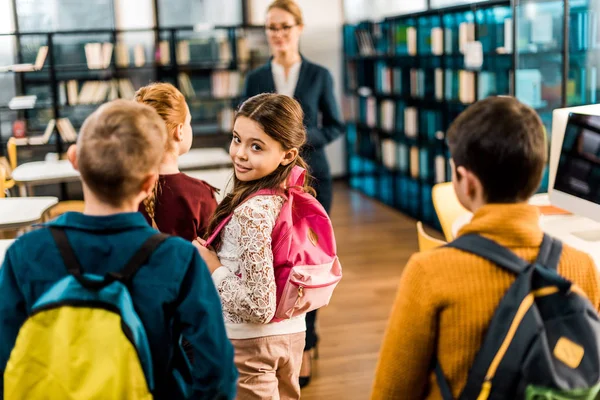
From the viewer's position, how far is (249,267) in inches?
68.2

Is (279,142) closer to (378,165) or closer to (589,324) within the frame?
(589,324)

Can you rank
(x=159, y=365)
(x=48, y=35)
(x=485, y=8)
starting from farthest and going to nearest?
(x=48, y=35) < (x=485, y=8) < (x=159, y=365)

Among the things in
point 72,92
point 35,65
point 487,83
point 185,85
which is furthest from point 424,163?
point 35,65

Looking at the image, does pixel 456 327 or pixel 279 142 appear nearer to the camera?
pixel 456 327

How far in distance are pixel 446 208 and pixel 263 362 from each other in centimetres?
106

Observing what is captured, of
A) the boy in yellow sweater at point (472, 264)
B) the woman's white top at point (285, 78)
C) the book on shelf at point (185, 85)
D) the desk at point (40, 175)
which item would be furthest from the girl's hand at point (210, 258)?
the book on shelf at point (185, 85)

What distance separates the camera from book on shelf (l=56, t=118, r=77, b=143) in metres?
7.38

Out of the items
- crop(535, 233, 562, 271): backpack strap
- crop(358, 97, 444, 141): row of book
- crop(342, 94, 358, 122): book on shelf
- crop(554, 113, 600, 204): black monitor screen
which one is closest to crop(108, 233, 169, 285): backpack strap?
crop(535, 233, 562, 271): backpack strap

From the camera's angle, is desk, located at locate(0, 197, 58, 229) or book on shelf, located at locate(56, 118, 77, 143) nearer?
desk, located at locate(0, 197, 58, 229)

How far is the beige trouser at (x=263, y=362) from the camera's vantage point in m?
1.87

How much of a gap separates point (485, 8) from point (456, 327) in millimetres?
4599

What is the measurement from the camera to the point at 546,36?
499 centimetres

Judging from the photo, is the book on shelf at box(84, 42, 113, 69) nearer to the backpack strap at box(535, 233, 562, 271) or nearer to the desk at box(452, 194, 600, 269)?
the desk at box(452, 194, 600, 269)

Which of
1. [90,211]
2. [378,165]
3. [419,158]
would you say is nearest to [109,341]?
[90,211]
